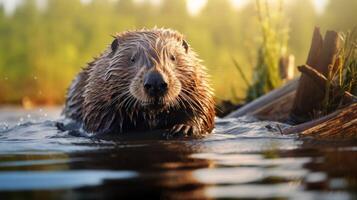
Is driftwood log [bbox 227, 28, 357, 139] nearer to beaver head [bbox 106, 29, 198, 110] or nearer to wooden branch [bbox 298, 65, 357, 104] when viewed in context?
wooden branch [bbox 298, 65, 357, 104]

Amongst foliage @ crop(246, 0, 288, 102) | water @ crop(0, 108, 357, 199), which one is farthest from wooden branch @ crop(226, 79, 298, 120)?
water @ crop(0, 108, 357, 199)

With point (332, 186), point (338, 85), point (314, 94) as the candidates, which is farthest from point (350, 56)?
point (332, 186)

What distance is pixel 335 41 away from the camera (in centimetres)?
698

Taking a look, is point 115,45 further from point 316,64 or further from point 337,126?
point 337,126

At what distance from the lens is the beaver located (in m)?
5.98

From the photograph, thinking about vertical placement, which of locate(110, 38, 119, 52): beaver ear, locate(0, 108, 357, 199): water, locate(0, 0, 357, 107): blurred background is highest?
locate(0, 0, 357, 107): blurred background

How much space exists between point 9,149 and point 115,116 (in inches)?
57.1

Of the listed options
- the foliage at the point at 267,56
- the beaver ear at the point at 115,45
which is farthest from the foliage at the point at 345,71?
the foliage at the point at 267,56

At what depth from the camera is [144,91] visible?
5746 mm

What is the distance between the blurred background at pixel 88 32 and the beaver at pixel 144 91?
15.8m

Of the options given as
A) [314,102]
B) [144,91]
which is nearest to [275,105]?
[314,102]

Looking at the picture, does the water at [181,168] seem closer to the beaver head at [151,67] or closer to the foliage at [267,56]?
the beaver head at [151,67]

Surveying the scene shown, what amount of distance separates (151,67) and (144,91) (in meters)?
0.31

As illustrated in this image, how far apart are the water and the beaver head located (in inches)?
14.7
